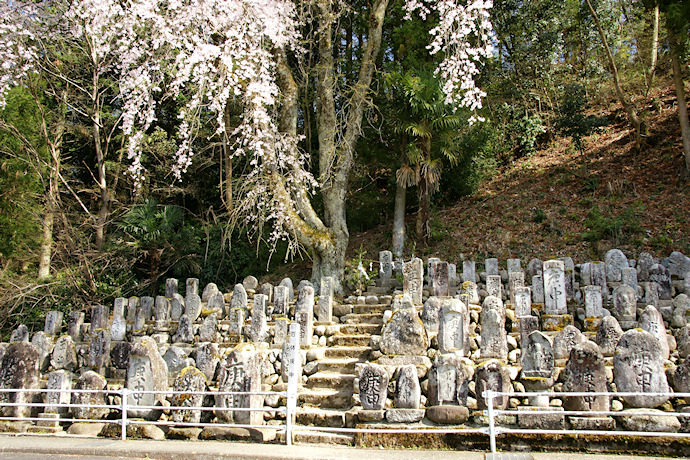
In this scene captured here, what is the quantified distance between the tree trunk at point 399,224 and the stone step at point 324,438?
6.73m

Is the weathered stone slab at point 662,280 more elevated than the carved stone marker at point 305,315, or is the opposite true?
the weathered stone slab at point 662,280

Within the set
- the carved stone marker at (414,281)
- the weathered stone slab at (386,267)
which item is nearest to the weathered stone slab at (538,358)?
the carved stone marker at (414,281)

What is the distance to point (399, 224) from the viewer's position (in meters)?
12.5

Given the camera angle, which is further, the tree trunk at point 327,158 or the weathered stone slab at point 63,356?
the tree trunk at point 327,158

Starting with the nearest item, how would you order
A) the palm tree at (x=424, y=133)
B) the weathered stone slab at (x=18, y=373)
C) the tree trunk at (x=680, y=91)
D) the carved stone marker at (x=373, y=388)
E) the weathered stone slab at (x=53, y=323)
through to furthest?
the carved stone marker at (x=373, y=388)
the weathered stone slab at (x=18, y=373)
the weathered stone slab at (x=53, y=323)
the palm tree at (x=424, y=133)
the tree trunk at (x=680, y=91)

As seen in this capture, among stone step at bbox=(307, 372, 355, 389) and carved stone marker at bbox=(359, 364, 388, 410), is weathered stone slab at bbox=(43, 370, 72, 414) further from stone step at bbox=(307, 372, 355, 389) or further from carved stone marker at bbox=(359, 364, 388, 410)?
carved stone marker at bbox=(359, 364, 388, 410)

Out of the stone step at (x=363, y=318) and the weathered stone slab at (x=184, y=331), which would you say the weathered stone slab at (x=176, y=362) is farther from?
the stone step at (x=363, y=318)

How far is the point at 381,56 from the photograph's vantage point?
14438mm

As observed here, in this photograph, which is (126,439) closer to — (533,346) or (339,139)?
(533,346)

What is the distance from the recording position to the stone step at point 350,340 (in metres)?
7.94

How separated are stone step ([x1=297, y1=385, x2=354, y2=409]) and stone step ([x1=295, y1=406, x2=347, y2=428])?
166 millimetres

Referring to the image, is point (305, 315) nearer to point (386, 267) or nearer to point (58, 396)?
point (386, 267)

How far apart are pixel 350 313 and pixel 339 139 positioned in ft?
14.2

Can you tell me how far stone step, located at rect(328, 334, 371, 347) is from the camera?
7.94 m
